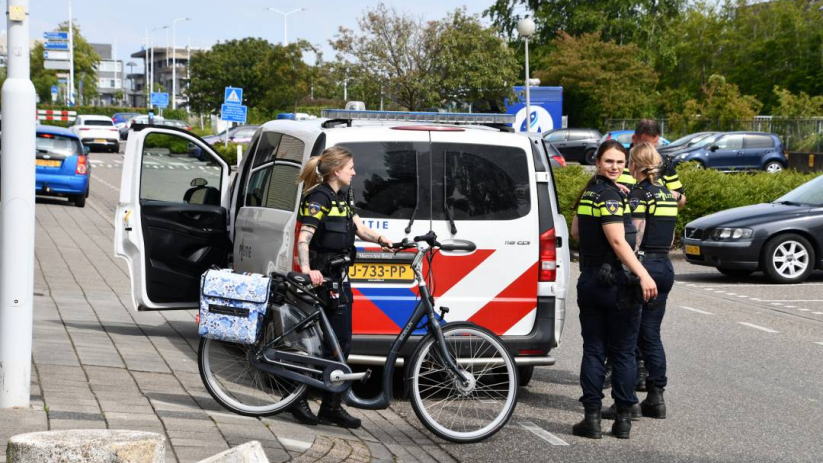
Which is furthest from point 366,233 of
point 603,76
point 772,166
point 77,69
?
point 77,69

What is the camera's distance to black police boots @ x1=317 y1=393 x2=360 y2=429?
6.64m

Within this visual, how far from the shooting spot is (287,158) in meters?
7.86

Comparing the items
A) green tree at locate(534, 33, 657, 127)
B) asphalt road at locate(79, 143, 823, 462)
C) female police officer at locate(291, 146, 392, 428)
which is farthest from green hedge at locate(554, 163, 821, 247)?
green tree at locate(534, 33, 657, 127)

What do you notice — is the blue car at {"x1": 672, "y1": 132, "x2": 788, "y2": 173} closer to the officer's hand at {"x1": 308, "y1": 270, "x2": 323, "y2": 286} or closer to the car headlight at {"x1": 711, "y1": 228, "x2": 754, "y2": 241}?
the car headlight at {"x1": 711, "y1": 228, "x2": 754, "y2": 241}

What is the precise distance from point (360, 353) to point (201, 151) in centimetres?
289

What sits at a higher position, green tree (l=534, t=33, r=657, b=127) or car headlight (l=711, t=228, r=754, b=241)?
green tree (l=534, t=33, r=657, b=127)

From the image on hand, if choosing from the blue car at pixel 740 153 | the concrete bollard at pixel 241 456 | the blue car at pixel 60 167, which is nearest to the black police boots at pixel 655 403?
the concrete bollard at pixel 241 456

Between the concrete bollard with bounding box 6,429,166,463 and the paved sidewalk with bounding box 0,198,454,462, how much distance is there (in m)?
0.49

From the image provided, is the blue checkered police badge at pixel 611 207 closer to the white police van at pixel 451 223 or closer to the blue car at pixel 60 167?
the white police van at pixel 451 223

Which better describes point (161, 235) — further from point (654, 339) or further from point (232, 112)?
point (232, 112)

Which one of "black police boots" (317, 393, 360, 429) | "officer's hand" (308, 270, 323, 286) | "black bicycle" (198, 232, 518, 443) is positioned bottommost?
"black police boots" (317, 393, 360, 429)

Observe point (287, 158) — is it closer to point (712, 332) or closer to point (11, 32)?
point (11, 32)

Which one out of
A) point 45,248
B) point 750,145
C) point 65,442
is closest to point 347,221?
point 65,442

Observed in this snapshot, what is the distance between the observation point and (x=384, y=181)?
7305 mm
